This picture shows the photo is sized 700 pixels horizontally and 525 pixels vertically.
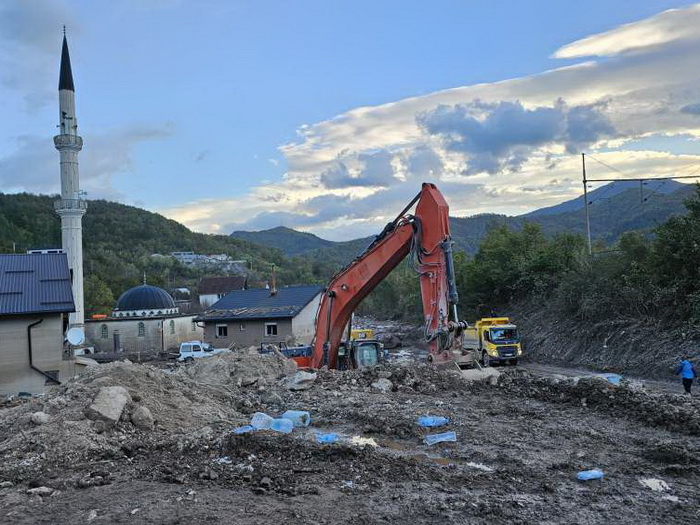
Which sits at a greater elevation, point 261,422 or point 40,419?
point 40,419

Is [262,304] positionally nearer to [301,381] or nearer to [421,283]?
[301,381]

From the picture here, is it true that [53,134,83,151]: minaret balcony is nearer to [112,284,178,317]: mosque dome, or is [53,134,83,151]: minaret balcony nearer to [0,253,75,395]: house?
[112,284,178,317]: mosque dome

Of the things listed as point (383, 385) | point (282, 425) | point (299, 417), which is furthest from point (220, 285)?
point (282, 425)

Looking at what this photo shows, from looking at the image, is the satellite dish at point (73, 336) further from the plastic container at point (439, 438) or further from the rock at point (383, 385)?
the plastic container at point (439, 438)

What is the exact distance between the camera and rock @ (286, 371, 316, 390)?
15.4 meters

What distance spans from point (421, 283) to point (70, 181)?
3094cm

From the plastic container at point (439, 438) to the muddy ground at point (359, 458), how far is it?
19 cm

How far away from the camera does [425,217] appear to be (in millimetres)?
15773

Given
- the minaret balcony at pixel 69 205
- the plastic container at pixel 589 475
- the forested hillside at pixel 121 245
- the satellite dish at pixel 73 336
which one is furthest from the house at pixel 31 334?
the forested hillside at pixel 121 245

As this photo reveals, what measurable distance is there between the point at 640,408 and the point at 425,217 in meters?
6.63

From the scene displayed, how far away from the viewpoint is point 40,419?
34.3ft

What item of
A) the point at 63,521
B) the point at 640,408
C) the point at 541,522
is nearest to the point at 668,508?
the point at 541,522

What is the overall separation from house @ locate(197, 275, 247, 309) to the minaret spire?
25.3 meters

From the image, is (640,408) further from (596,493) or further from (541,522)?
(541,522)
